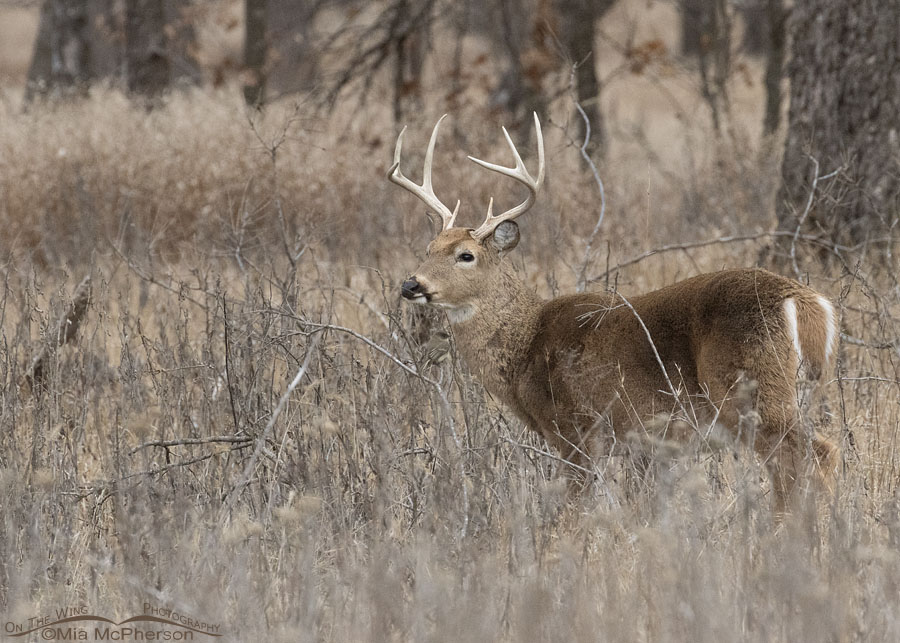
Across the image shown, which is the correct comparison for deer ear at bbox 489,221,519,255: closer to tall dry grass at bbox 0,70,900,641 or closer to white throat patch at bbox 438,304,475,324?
white throat patch at bbox 438,304,475,324

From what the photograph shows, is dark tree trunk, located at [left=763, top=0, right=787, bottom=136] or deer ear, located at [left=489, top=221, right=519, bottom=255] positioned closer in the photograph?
deer ear, located at [left=489, top=221, right=519, bottom=255]

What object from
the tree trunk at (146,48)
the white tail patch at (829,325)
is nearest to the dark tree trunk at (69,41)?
the tree trunk at (146,48)

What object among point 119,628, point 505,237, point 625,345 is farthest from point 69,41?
point 119,628

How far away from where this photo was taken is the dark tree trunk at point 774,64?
12.4m

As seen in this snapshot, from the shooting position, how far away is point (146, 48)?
598 inches

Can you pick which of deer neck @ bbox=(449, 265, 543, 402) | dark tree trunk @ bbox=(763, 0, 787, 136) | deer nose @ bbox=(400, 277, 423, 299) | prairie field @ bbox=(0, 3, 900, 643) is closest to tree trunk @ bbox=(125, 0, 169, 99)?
dark tree trunk @ bbox=(763, 0, 787, 136)

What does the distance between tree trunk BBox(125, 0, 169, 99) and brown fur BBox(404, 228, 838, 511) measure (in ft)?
36.0

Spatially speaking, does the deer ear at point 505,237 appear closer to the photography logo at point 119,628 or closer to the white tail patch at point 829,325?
the white tail patch at point 829,325

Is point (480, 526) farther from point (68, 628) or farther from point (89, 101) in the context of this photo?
point (89, 101)

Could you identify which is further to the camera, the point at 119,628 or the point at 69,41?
the point at 69,41

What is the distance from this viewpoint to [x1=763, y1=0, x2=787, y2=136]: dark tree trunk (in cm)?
1244

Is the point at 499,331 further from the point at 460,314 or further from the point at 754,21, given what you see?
the point at 754,21

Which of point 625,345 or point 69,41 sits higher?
point 69,41

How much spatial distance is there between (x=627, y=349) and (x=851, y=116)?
347cm
